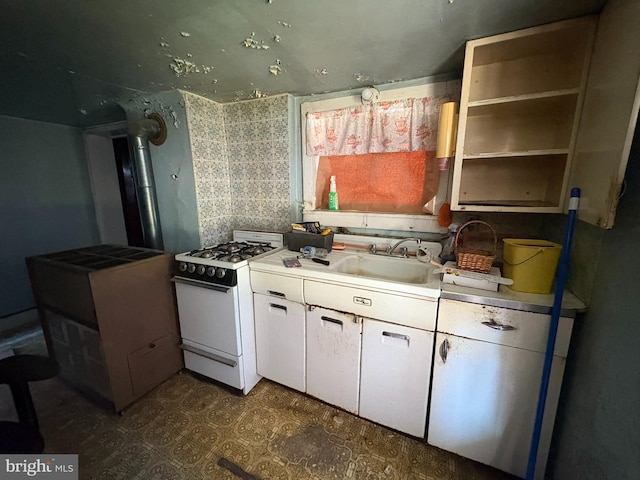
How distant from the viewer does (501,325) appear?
1030 millimetres

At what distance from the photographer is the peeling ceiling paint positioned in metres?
0.94

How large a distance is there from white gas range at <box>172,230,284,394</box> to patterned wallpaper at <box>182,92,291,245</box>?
0.43 m

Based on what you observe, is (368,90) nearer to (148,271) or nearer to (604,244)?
(604,244)

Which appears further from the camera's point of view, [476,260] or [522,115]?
[522,115]

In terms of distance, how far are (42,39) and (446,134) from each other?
6.47ft

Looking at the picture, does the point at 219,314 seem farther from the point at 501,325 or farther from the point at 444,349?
the point at 501,325

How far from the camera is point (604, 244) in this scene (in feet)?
2.93

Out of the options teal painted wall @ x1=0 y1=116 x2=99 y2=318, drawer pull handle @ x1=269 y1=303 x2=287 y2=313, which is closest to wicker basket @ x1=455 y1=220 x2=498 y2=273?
drawer pull handle @ x1=269 y1=303 x2=287 y2=313

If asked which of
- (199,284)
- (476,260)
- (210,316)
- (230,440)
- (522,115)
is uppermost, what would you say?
(522,115)

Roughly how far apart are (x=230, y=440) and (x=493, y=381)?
1334 millimetres

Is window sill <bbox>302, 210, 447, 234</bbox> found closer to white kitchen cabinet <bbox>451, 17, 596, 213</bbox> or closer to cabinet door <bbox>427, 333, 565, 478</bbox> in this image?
white kitchen cabinet <bbox>451, 17, 596, 213</bbox>

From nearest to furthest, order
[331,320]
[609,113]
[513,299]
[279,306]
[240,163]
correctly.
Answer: [609,113]
[513,299]
[331,320]
[279,306]
[240,163]

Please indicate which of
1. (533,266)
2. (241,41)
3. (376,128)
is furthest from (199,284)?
(533,266)

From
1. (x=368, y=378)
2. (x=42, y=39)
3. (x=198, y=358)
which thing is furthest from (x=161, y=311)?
(x=42, y=39)
